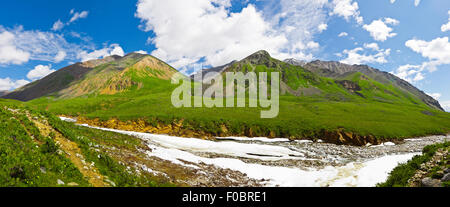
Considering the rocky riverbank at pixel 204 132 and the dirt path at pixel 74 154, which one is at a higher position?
the dirt path at pixel 74 154

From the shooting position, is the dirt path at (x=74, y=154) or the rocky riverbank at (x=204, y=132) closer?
the dirt path at (x=74, y=154)

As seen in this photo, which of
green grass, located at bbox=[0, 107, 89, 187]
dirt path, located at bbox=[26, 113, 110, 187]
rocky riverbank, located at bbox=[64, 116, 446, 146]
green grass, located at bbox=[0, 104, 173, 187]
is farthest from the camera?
rocky riverbank, located at bbox=[64, 116, 446, 146]

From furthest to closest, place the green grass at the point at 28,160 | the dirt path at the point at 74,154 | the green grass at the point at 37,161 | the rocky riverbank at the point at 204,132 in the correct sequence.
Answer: the rocky riverbank at the point at 204,132
the dirt path at the point at 74,154
the green grass at the point at 37,161
the green grass at the point at 28,160

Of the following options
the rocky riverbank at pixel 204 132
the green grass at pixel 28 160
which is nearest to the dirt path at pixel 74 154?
the green grass at pixel 28 160

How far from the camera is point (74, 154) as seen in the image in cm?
1138

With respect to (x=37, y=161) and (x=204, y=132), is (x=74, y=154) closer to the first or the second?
(x=37, y=161)

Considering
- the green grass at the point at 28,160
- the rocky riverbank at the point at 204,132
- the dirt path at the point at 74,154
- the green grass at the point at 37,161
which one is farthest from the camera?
the rocky riverbank at the point at 204,132

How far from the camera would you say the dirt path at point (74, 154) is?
9899mm

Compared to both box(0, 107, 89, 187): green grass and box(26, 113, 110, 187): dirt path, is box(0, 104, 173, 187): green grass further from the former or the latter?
box(26, 113, 110, 187): dirt path

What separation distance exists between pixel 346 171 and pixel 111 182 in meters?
25.5

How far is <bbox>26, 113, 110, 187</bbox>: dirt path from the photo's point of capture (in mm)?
9899

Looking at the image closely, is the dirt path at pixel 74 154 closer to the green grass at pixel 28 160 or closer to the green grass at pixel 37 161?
the green grass at pixel 37 161

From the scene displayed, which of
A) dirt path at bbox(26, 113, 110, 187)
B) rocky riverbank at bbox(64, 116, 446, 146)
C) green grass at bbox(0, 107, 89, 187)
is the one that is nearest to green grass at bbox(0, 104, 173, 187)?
green grass at bbox(0, 107, 89, 187)
